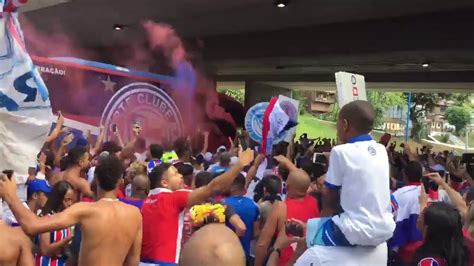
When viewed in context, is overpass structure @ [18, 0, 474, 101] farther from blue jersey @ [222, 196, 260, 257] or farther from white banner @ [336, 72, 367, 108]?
blue jersey @ [222, 196, 260, 257]

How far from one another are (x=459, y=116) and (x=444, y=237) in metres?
56.9

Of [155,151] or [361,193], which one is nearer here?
[361,193]

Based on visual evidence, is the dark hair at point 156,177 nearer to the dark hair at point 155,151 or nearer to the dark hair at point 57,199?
the dark hair at point 57,199

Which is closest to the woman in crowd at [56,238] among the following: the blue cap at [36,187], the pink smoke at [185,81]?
the blue cap at [36,187]

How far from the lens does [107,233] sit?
3748 mm

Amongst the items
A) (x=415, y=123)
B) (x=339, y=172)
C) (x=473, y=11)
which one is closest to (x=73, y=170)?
(x=339, y=172)


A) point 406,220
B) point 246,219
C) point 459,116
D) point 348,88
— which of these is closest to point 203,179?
point 246,219

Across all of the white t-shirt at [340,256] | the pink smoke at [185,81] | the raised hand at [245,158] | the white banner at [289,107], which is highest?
the pink smoke at [185,81]

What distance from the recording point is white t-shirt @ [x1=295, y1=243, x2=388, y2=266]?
3.23m

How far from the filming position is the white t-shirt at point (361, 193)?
10.3 ft

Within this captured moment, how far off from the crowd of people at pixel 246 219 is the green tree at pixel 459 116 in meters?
54.7

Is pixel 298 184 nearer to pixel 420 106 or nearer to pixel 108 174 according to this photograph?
pixel 108 174

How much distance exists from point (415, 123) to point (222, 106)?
34.3 m

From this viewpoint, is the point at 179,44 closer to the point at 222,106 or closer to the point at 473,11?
the point at 222,106
